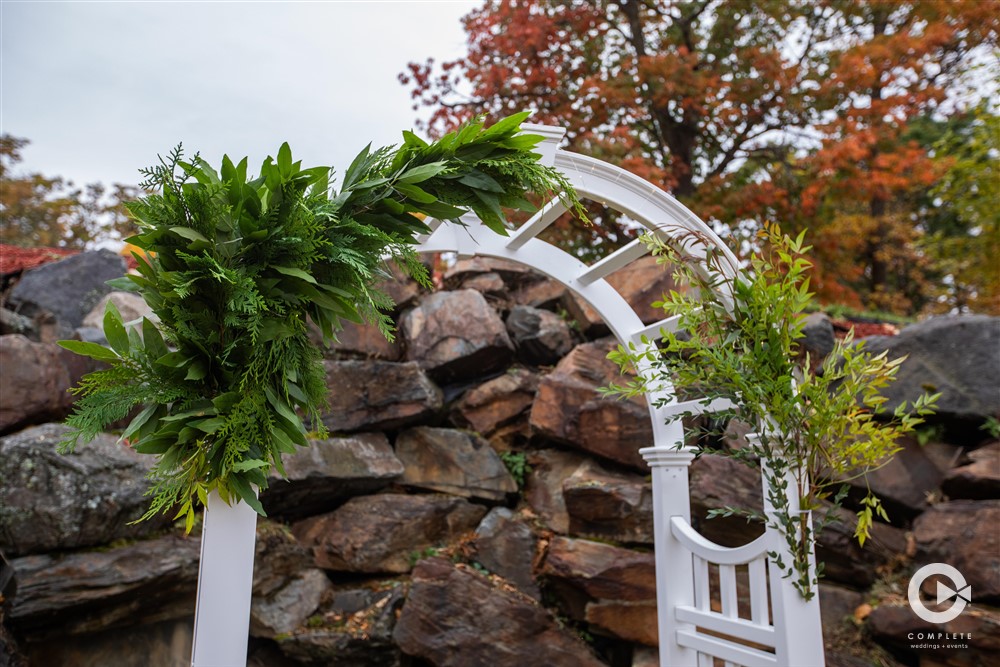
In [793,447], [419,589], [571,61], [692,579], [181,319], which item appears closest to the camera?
[181,319]

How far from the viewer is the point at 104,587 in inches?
132

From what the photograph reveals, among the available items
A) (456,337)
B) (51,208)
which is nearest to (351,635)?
(456,337)

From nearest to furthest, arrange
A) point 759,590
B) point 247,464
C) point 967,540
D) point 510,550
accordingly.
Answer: point 247,464
point 759,590
point 967,540
point 510,550

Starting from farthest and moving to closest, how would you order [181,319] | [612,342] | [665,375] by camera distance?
1. [612,342]
2. [665,375]
3. [181,319]

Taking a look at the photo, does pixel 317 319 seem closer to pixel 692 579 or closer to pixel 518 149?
pixel 518 149

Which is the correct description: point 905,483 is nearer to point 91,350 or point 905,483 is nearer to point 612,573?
point 612,573

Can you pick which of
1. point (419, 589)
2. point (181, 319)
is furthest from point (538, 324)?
point (181, 319)

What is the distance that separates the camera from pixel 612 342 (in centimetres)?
528

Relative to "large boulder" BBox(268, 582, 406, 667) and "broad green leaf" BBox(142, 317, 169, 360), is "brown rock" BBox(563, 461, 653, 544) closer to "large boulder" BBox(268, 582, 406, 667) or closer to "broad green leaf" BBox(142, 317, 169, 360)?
"large boulder" BBox(268, 582, 406, 667)

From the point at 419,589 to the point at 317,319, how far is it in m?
2.64

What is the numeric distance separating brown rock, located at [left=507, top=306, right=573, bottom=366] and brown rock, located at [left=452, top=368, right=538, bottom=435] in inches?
16.3


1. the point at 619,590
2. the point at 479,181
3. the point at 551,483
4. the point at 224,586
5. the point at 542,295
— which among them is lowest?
the point at 224,586

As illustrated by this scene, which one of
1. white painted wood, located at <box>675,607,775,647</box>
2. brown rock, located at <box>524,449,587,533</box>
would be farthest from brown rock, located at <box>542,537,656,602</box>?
white painted wood, located at <box>675,607,775,647</box>

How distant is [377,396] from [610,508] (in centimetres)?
192
